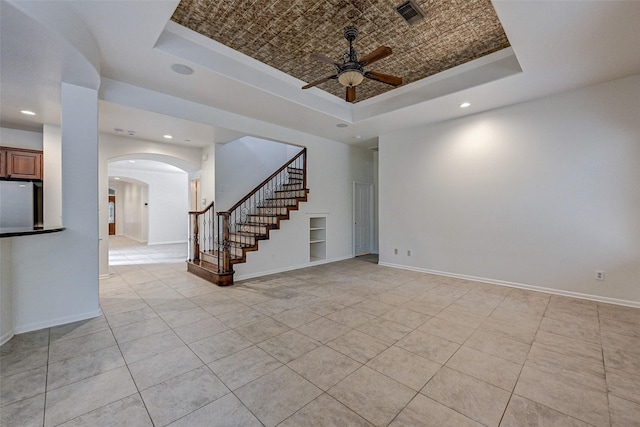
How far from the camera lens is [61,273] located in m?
3.10

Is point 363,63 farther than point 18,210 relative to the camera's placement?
No

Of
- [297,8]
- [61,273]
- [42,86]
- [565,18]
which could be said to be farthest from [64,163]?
[565,18]

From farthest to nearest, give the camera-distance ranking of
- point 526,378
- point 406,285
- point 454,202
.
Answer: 1. point 454,202
2. point 406,285
3. point 526,378

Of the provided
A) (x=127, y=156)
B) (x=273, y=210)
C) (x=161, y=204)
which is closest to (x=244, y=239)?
(x=273, y=210)

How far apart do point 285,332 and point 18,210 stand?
4705mm

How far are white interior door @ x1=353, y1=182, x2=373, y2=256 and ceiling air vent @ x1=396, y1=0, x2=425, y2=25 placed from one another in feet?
15.6

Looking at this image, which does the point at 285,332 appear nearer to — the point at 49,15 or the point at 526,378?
the point at 526,378

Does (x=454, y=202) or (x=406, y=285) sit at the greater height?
(x=454, y=202)

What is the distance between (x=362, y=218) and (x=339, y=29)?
546cm

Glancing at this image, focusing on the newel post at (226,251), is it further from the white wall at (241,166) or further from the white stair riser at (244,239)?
the white wall at (241,166)

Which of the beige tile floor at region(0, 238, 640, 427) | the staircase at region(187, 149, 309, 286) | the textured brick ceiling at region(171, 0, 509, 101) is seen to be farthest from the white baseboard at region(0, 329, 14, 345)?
the textured brick ceiling at region(171, 0, 509, 101)

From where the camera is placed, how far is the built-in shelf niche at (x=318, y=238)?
6.82 meters

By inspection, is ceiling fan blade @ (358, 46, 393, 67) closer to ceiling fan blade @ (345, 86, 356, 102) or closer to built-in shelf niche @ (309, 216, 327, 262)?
ceiling fan blade @ (345, 86, 356, 102)

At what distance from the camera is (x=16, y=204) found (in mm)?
4164
